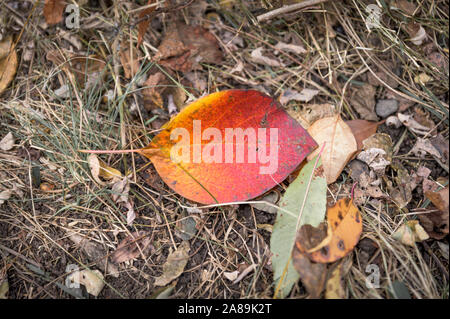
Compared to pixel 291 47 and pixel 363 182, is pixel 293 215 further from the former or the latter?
pixel 291 47

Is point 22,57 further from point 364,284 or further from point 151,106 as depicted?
point 364,284

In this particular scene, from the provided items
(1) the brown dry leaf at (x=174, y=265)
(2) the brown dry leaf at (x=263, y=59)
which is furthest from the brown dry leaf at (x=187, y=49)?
(1) the brown dry leaf at (x=174, y=265)

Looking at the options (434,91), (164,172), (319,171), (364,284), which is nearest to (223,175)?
(164,172)

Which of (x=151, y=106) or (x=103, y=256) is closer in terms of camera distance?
(x=103, y=256)

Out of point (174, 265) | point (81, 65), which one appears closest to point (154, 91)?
point (81, 65)

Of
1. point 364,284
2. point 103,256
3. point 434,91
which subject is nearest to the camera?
point 364,284

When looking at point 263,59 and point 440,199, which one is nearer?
point 440,199
